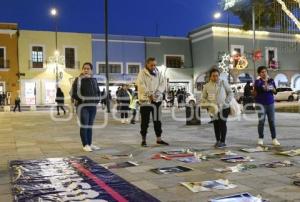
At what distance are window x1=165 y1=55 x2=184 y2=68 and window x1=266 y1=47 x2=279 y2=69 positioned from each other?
358 inches

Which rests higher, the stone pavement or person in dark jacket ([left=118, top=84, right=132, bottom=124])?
person in dark jacket ([left=118, top=84, right=132, bottom=124])

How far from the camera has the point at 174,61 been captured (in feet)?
149

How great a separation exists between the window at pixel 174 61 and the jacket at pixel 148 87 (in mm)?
36573

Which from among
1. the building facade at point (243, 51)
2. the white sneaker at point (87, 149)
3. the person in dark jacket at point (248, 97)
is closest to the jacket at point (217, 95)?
the white sneaker at point (87, 149)

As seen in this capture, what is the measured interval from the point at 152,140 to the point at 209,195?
5.06 m

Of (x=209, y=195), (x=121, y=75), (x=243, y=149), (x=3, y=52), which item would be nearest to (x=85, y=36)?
(x=121, y=75)

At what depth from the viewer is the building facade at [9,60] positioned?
39.9 meters

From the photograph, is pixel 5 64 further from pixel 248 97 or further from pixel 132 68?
pixel 248 97

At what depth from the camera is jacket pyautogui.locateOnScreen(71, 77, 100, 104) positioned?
801 centimetres

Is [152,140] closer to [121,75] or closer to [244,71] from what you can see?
[121,75]

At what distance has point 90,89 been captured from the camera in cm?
807

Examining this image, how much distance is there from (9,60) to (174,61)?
16003 mm

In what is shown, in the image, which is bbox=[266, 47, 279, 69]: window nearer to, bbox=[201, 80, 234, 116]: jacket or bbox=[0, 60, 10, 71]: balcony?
bbox=[0, 60, 10, 71]: balcony

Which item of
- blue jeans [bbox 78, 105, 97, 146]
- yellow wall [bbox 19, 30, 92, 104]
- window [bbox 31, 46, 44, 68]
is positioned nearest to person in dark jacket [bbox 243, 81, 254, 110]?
blue jeans [bbox 78, 105, 97, 146]
